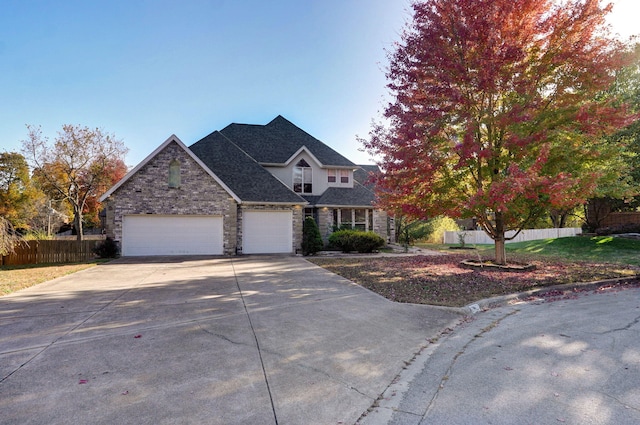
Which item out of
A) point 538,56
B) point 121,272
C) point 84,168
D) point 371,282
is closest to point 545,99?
point 538,56

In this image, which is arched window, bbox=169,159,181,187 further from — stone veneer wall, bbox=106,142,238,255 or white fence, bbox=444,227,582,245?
white fence, bbox=444,227,582,245

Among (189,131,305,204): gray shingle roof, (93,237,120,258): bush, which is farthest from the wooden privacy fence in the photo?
(189,131,305,204): gray shingle roof

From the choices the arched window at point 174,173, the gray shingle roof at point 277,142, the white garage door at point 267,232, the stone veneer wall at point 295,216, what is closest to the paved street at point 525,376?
the stone veneer wall at point 295,216

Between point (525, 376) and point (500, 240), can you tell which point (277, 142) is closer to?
point (500, 240)

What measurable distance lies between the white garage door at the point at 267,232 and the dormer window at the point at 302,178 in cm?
365

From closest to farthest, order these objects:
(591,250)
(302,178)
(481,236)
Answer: (591,250) < (302,178) < (481,236)

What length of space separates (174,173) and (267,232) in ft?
18.2

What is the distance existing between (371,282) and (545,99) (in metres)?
8.02

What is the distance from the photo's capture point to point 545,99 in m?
10.7

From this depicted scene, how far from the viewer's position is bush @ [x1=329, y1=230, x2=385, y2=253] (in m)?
18.6

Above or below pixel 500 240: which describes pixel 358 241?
below

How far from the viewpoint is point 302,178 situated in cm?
2192

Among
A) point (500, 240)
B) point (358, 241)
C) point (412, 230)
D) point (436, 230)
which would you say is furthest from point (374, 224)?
point (500, 240)

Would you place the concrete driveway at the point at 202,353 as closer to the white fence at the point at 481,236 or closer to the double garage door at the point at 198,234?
the double garage door at the point at 198,234
